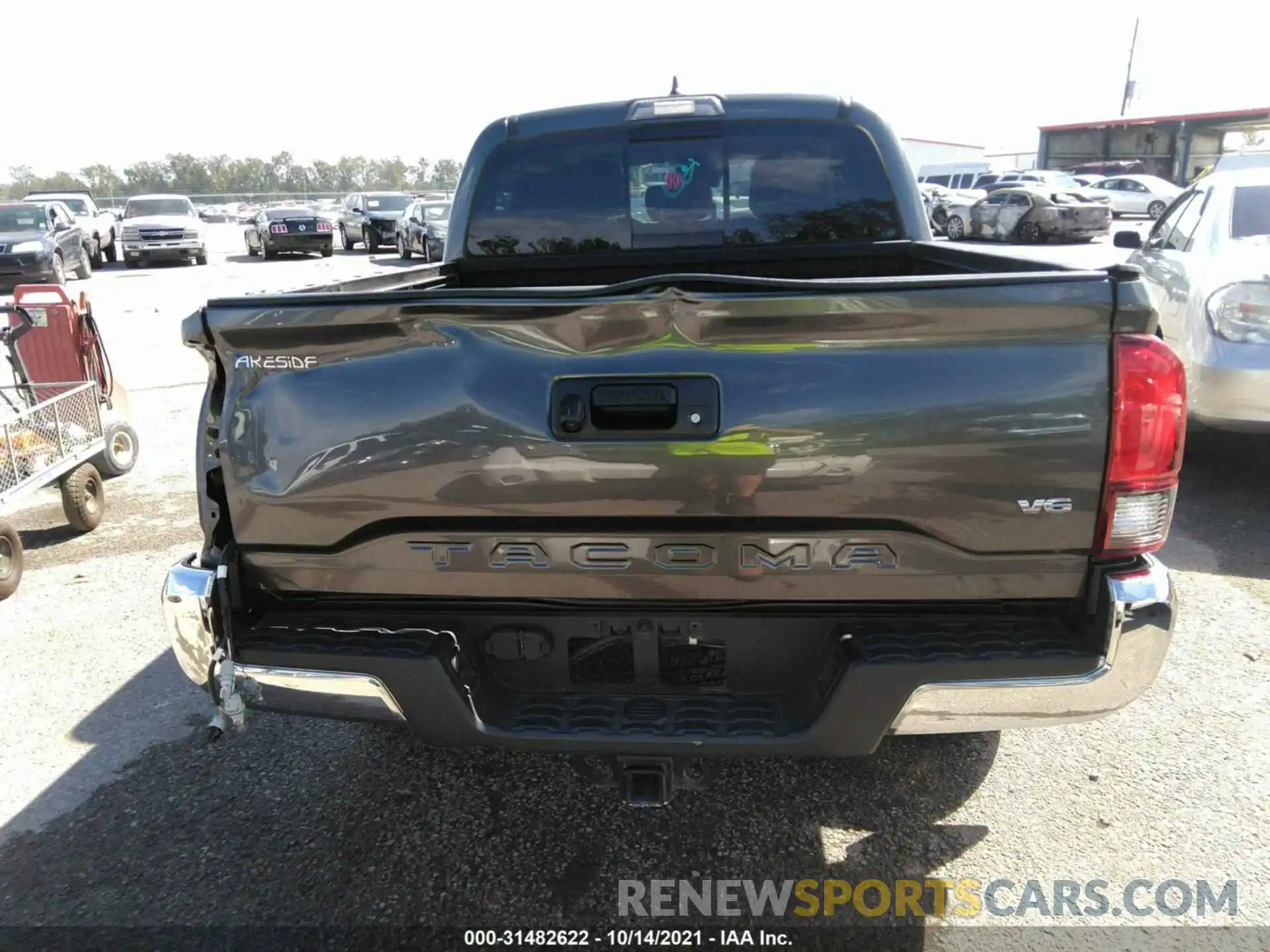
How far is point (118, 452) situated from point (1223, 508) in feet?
24.2

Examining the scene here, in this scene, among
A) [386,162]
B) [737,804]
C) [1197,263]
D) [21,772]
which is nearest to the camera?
[737,804]

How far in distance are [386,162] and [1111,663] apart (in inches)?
3931

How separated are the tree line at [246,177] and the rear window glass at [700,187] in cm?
7713

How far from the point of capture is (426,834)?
291 centimetres

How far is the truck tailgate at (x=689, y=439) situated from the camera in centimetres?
206

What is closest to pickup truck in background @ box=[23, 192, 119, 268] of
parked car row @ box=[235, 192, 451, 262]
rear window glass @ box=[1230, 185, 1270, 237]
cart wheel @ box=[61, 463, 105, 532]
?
parked car row @ box=[235, 192, 451, 262]

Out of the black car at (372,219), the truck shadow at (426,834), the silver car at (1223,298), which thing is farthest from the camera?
the black car at (372,219)

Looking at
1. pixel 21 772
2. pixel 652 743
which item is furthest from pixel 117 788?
pixel 652 743

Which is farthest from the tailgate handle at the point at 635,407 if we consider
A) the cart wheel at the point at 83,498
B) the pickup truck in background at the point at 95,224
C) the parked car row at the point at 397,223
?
the pickup truck in background at the point at 95,224

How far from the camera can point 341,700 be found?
2324 mm

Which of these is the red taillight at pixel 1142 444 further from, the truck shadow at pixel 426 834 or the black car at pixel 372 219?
the black car at pixel 372 219

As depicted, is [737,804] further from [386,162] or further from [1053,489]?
[386,162]

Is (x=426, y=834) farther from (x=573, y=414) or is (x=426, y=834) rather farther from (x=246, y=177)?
(x=246, y=177)

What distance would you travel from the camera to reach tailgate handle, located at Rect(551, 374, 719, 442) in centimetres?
212
